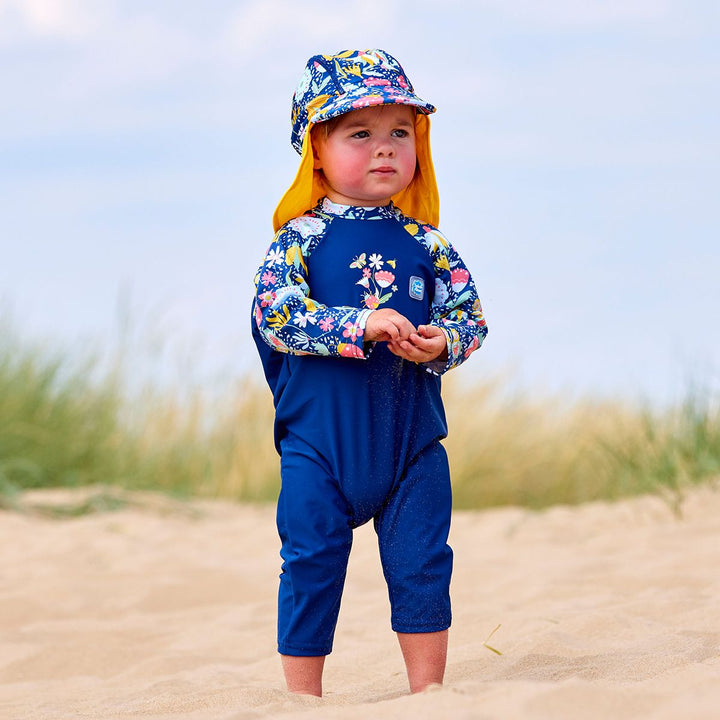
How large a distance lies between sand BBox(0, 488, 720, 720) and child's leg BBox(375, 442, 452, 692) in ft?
0.44

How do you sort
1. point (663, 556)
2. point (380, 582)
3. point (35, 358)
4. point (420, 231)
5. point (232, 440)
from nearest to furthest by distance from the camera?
point (420, 231) → point (663, 556) → point (380, 582) → point (35, 358) → point (232, 440)

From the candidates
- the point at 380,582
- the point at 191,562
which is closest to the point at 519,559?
the point at 380,582

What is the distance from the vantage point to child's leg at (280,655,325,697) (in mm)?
2729

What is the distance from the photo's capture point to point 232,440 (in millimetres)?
8773

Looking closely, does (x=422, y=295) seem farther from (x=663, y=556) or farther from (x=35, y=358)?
(x=35, y=358)

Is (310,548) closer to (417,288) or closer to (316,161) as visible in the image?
(417,288)

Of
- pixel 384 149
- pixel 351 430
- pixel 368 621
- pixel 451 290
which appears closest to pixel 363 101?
pixel 384 149

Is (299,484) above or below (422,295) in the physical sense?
below

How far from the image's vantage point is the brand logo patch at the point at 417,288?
275 centimetres

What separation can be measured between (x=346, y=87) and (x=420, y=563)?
3.99ft

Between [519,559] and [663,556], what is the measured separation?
749 millimetres

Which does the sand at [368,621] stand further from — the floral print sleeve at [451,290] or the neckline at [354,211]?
the neckline at [354,211]

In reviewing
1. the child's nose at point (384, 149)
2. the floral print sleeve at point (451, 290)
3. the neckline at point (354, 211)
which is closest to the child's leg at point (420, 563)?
the floral print sleeve at point (451, 290)

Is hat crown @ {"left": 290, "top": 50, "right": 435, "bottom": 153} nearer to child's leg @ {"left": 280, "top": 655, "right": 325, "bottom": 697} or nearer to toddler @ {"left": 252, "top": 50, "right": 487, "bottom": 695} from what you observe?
toddler @ {"left": 252, "top": 50, "right": 487, "bottom": 695}
